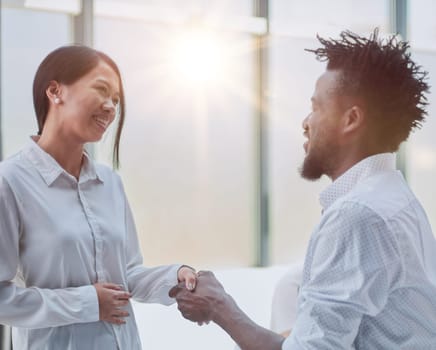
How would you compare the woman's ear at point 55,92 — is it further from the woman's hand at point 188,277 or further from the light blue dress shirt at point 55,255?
the woman's hand at point 188,277

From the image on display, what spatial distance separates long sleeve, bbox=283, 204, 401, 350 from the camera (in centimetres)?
104

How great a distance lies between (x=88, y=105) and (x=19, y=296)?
19.8 inches

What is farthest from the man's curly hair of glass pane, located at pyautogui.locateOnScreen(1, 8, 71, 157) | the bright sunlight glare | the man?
the bright sunlight glare

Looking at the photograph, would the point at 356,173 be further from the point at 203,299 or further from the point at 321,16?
the point at 321,16

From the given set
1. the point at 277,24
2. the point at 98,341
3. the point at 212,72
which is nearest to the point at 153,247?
the point at 212,72

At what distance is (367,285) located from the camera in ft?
3.44

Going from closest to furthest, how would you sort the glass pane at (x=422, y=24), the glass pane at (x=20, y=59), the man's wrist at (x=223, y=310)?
the man's wrist at (x=223, y=310)
the glass pane at (x=20, y=59)
the glass pane at (x=422, y=24)

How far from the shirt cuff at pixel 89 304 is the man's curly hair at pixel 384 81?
75 centimetres

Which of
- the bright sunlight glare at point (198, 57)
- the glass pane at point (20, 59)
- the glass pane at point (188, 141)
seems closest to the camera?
the glass pane at point (20, 59)

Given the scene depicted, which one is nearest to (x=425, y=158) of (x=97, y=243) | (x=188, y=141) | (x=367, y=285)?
(x=188, y=141)

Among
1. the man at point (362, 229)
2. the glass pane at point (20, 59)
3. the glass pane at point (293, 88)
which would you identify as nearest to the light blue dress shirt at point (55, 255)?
the man at point (362, 229)

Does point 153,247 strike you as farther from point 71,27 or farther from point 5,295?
point 5,295

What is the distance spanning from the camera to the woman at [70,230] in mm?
1336

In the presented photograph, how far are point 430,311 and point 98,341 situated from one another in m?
0.78
